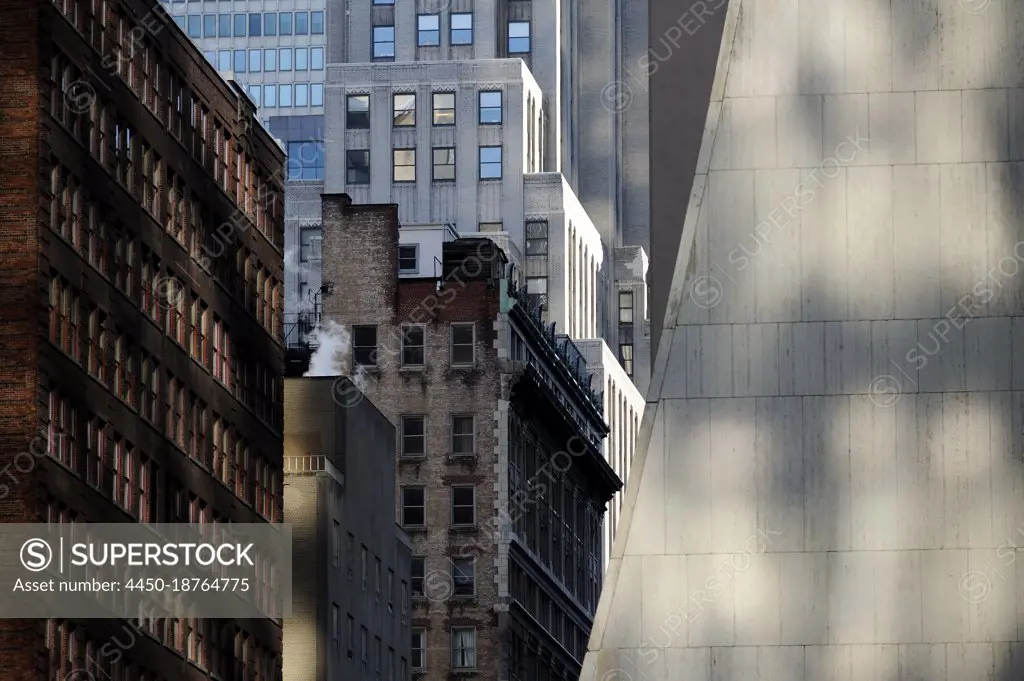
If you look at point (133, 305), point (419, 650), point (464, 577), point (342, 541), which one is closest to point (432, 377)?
point (464, 577)

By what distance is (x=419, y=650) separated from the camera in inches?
6949

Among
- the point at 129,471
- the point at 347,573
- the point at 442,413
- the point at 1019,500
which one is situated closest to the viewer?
the point at 1019,500

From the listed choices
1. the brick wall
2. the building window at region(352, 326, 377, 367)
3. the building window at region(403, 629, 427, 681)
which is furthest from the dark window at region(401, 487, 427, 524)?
the building window at region(352, 326, 377, 367)

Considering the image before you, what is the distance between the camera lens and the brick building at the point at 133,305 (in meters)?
93.2

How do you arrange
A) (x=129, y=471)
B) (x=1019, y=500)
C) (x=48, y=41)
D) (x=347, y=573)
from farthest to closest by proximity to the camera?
(x=347, y=573), (x=129, y=471), (x=48, y=41), (x=1019, y=500)

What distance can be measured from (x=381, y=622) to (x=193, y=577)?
38998 mm

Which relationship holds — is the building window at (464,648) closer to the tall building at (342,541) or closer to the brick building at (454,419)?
the brick building at (454,419)

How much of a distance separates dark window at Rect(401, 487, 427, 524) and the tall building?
2076cm

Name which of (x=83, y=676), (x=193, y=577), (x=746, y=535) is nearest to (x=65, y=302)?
(x=83, y=676)

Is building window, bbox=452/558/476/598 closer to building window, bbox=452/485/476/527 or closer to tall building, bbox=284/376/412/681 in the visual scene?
building window, bbox=452/485/476/527

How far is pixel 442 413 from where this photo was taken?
602 feet

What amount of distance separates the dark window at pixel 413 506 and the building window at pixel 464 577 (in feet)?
11.1

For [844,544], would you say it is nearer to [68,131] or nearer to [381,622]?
[68,131]

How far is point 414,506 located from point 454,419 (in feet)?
21.0
